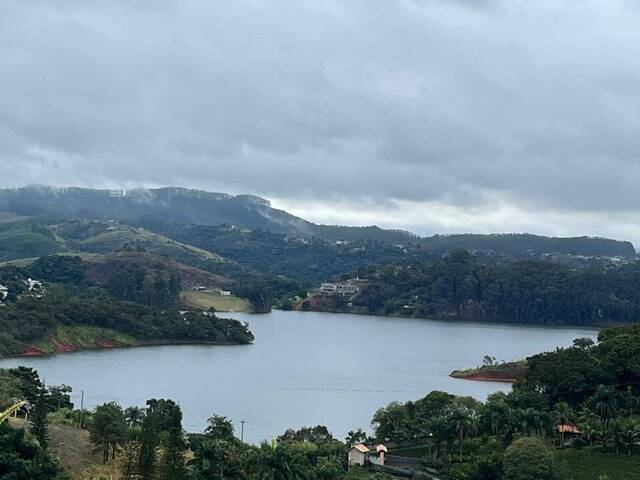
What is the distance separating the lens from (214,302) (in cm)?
14775

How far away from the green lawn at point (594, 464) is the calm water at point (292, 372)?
15.8m

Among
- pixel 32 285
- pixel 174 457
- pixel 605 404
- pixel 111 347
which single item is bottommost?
pixel 174 457

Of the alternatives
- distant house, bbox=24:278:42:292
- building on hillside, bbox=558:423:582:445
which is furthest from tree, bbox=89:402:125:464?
distant house, bbox=24:278:42:292

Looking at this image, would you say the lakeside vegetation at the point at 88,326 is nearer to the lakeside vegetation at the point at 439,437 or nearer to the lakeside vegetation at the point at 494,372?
the lakeside vegetation at the point at 494,372

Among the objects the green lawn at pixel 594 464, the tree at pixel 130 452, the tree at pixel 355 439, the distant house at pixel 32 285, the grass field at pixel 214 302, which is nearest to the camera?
the tree at pixel 130 452

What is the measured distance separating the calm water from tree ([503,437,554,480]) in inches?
635

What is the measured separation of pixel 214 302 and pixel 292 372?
72.7 metres

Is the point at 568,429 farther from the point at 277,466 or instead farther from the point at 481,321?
the point at 481,321

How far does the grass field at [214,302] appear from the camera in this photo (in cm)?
14238

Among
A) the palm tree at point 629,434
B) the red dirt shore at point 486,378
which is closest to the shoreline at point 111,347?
the red dirt shore at point 486,378

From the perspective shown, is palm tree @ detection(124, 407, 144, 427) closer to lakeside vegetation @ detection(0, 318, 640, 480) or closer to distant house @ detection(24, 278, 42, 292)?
lakeside vegetation @ detection(0, 318, 640, 480)

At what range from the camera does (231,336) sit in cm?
10269

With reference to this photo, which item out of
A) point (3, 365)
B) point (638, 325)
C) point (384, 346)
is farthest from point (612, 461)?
point (384, 346)

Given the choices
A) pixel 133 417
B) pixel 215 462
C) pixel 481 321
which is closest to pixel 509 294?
pixel 481 321
